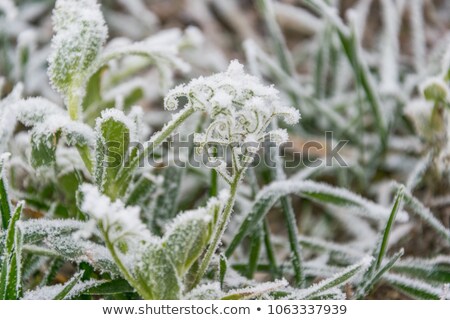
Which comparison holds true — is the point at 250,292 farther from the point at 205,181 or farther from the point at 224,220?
the point at 205,181

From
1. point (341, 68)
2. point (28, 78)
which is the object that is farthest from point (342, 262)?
point (28, 78)

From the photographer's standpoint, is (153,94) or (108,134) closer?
(108,134)

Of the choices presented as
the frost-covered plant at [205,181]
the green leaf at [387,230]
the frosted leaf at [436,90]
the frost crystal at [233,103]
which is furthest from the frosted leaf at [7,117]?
the frosted leaf at [436,90]

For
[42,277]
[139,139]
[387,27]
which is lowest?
[42,277]

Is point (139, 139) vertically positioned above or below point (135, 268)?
above

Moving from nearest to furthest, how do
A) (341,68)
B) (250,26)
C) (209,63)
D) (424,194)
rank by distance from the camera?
(424,194) < (341,68) < (209,63) < (250,26)
